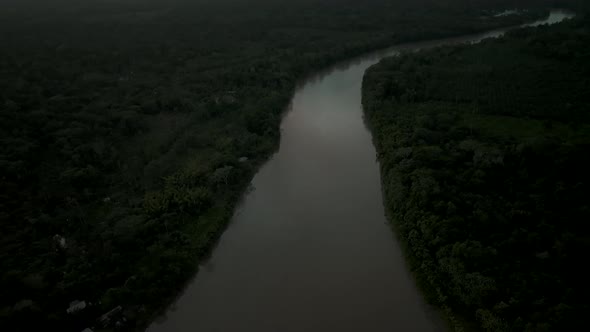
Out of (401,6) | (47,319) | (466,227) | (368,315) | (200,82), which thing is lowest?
(368,315)

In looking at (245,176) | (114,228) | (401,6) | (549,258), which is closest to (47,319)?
(114,228)

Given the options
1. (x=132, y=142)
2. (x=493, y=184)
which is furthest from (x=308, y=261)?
(x=132, y=142)

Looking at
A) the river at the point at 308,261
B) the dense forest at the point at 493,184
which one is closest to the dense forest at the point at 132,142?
the dense forest at the point at 493,184

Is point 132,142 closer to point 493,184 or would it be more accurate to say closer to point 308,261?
point 308,261

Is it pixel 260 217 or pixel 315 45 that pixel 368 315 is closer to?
pixel 260 217

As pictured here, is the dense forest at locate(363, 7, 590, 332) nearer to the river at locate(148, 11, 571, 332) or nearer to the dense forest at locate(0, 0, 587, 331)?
the dense forest at locate(0, 0, 587, 331)

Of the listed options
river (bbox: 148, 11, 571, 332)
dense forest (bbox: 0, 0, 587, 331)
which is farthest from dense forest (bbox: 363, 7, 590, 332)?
river (bbox: 148, 11, 571, 332)
